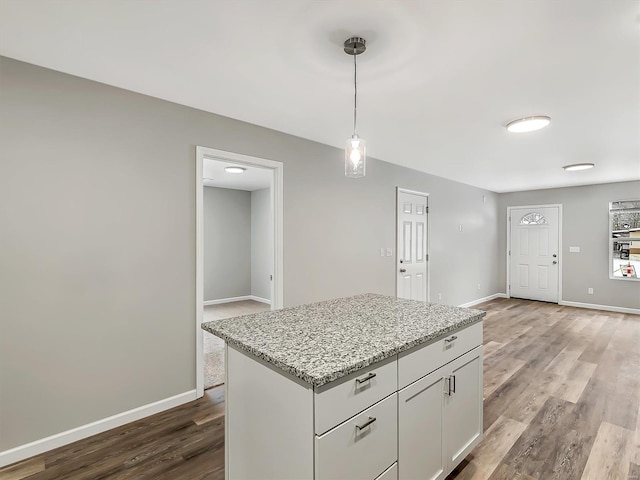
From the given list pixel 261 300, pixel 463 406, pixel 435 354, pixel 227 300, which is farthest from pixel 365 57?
pixel 227 300

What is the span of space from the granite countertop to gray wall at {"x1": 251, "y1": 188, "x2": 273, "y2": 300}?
473 centimetres

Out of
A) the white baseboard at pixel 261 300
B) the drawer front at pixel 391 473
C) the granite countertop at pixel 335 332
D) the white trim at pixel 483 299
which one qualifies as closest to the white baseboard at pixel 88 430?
the granite countertop at pixel 335 332

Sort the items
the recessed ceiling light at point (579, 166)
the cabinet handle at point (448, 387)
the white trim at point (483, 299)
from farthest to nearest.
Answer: the white trim at point (483, 299)
the recessed ceiling light at point (579, 166)
the cabinet handle at point (448, 387)

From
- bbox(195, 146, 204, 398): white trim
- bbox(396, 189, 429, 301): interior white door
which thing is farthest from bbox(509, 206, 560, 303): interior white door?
bbox(195, 146, 204, 398): white trim

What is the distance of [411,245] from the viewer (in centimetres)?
491

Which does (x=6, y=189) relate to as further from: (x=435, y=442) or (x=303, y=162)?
(x=435, y=442)

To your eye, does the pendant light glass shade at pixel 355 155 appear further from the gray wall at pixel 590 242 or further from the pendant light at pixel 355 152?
the gray wall at pixel 590 242

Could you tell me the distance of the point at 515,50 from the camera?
1824mm

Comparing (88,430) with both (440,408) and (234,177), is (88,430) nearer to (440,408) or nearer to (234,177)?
(440,408)

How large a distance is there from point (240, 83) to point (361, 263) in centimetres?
259

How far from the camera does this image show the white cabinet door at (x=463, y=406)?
1.74 metres

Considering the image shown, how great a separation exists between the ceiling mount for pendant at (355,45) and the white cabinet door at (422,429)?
71.4 inches

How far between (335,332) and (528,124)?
270cm

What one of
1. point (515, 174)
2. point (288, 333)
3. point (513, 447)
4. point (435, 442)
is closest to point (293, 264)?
point (288, 333)
